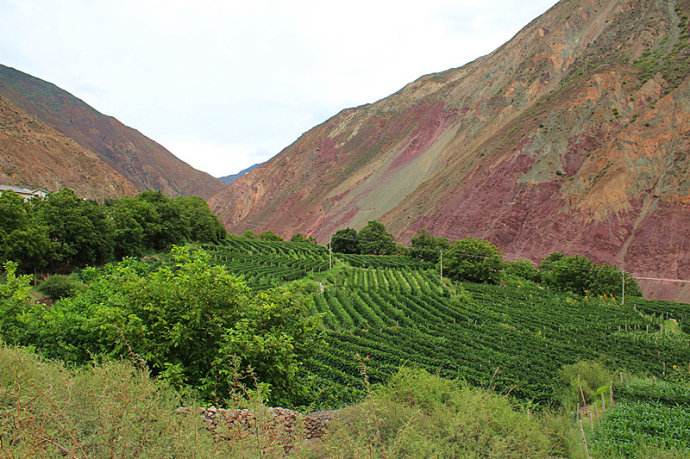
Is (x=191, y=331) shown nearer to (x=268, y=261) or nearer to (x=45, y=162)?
(x=268, y=261)

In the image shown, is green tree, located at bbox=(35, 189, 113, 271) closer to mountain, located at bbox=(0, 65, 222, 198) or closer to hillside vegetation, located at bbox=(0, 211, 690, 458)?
hillside vegetation, located at bbox=(0, 211, 690, 458)

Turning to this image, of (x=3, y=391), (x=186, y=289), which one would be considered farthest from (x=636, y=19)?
(x=3, y=391)

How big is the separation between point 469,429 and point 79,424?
213 inches

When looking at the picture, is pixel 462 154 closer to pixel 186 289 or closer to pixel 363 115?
pixel 363 115

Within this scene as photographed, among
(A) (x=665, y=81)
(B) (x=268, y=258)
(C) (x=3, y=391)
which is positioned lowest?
(B) (x=268, y=258)

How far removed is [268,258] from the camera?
51312 millimetres

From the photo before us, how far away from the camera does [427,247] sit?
195 ft

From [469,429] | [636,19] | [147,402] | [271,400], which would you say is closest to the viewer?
[147,402]

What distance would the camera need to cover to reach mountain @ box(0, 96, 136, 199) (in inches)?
2972

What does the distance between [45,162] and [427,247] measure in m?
67.9

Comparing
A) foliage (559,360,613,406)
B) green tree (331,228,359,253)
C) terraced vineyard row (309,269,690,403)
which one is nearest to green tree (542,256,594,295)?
terraced vineyard row (309,269,690,403)

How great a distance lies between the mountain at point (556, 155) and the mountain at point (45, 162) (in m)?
33.7

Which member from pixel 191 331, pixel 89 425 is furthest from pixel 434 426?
pixel 191 331

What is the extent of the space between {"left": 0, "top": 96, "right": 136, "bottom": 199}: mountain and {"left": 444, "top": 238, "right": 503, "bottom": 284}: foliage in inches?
2645
